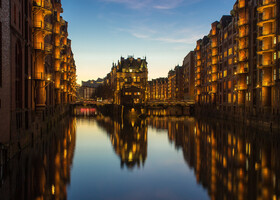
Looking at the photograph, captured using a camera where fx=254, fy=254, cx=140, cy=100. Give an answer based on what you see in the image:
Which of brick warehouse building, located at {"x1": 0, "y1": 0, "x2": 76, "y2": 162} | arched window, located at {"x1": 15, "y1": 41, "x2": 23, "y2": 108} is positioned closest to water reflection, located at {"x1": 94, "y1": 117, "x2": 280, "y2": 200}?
brick warehouse building, located at {"x1": 0, "y1": 0, "x2": 76, "y2": 162}

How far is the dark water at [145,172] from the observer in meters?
16.0

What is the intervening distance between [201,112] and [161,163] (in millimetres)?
77169

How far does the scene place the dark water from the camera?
15953mm

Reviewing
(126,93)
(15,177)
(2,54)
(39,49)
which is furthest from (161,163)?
(126,93)

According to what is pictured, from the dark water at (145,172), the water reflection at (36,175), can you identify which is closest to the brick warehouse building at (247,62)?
the dark water at (145,172)

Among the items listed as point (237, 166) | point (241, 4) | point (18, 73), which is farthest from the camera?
point (241, 4)

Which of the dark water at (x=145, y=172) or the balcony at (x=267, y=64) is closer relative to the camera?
the dark water at (x=145, y=172)

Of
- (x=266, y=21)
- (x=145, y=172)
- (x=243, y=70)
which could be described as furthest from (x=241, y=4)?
(x=145, y=172)

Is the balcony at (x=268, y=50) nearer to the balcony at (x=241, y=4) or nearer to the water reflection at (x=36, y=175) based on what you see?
the balcony at (x=241, y=4)

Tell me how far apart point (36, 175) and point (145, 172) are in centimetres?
860

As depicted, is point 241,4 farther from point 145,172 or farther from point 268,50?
point 145,172

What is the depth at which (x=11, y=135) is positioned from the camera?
22203 millimetres

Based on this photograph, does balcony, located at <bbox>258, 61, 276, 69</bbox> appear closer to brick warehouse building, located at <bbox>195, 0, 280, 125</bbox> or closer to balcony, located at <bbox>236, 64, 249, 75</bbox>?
brick warehouse building, located at <bbox>195, 0, 280, 125</bbox>

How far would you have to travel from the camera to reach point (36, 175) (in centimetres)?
1878
